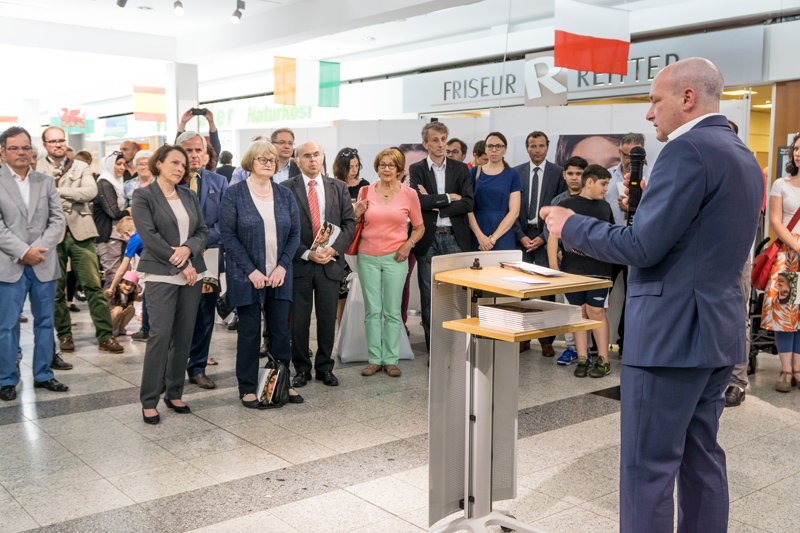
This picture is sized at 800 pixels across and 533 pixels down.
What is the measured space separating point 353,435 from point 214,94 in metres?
16.6

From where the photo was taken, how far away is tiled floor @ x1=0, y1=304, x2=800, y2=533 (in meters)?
2.89

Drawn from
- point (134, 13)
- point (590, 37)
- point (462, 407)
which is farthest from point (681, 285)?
point (134, 13)

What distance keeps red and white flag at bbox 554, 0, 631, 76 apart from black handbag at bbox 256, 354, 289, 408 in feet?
11.9

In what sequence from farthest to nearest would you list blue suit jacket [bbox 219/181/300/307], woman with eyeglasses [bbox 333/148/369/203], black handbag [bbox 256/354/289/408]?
woman with eyeglasses [bbox 333/148/369/203] < black handbag [bbox 256/354/289/408] < blue suit jacket [bbox 219/181/300/307]

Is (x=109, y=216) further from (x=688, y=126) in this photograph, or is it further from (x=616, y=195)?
(x=688, y=126)

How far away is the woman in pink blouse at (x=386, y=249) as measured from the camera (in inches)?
200

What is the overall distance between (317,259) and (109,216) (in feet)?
8.77

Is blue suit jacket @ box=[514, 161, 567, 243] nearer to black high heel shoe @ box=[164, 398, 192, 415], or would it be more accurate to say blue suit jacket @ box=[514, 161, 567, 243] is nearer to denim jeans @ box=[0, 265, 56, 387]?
black high heel shoe @ box=[164, 398, 192, 415]

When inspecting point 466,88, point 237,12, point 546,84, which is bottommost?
point 546,84

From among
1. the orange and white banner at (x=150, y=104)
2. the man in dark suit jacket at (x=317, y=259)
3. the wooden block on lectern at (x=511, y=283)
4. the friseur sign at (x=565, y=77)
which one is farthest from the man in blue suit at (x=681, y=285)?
the orange and white banner at (x=150, y=104)

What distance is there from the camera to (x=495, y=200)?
19.0 ft

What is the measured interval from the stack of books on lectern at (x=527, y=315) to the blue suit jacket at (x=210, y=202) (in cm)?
282

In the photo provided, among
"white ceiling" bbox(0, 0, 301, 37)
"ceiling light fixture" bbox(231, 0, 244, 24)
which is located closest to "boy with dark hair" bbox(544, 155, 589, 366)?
"ceiling light fixture" bbox(231, 0, 244, 24)

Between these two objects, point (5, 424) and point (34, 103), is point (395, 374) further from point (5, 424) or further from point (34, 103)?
point (34, 103)
